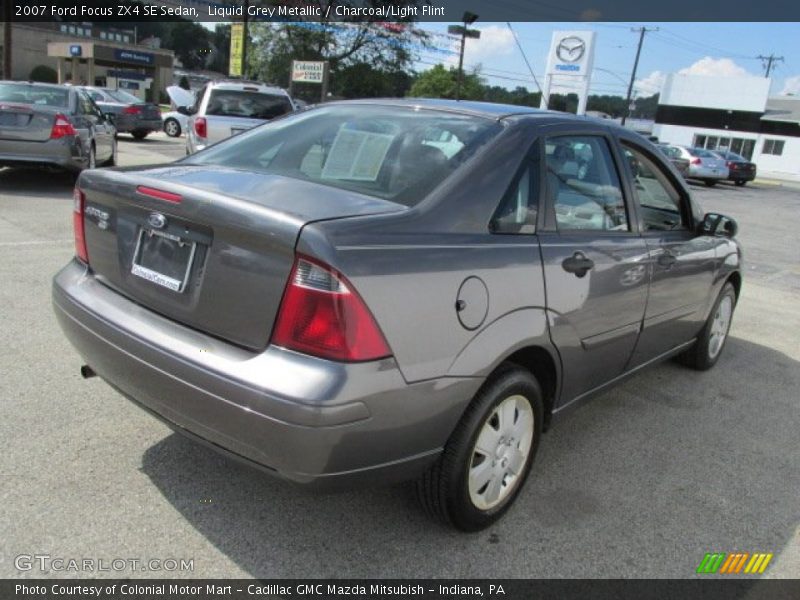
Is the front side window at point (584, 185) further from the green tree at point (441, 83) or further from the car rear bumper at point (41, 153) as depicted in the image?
the green tree at point (441, 83)

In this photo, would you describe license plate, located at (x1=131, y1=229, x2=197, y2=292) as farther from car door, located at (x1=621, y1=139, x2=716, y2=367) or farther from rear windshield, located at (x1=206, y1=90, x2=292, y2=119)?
rear windshield, located at (x1=206, y1=90, x2=292, y2=119)

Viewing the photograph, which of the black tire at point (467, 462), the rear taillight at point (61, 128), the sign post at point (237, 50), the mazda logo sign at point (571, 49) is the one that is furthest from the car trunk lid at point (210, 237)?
the mazda logo sign at point (571, 49)

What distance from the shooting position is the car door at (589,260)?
2912 millimetres

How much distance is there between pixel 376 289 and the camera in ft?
7.04

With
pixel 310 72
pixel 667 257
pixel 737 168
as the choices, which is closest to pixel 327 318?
pixel 667 257

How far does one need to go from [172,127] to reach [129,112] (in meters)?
3.83

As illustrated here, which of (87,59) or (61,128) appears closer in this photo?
(61,128)

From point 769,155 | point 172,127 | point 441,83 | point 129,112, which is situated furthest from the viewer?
point 441,83

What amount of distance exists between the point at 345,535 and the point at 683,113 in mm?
64237

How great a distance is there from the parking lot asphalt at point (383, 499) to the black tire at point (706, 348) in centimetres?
35

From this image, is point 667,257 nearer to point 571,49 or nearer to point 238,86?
point 238,86

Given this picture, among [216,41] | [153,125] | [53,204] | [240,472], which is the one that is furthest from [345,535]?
[216,41]

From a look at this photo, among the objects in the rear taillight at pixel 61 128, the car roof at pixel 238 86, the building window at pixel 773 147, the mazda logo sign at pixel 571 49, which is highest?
the mazda logo sign at pixel 571 49

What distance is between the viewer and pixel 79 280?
9.48 ft
